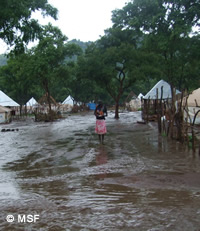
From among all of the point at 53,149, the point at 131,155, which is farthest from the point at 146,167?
the point at 53,149

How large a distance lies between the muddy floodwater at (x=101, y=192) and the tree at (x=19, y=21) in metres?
4.16

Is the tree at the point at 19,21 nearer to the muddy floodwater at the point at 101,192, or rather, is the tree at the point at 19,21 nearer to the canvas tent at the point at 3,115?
the muddy floodwater at the point at 101,192

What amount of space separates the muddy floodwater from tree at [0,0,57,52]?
416cm

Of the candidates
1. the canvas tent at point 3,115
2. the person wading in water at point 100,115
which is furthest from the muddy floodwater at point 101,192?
the canvas tent at point 3,115

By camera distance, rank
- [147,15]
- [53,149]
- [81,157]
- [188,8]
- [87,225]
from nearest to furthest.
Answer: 1. [87,225]
2. [81,157]
3. [53,149]
4. [188,8]
5. [147,15]

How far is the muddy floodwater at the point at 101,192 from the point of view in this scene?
3.40 m

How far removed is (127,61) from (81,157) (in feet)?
56.3

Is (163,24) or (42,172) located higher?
(163,24)

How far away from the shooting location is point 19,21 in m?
9.55

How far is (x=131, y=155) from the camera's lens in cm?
784

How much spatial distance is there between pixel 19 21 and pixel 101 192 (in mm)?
7263

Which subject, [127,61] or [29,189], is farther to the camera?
[127,61]

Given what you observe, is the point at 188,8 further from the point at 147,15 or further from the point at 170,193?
the point at 170,193

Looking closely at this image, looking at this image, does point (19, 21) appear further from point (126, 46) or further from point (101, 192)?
point (126, 46)
